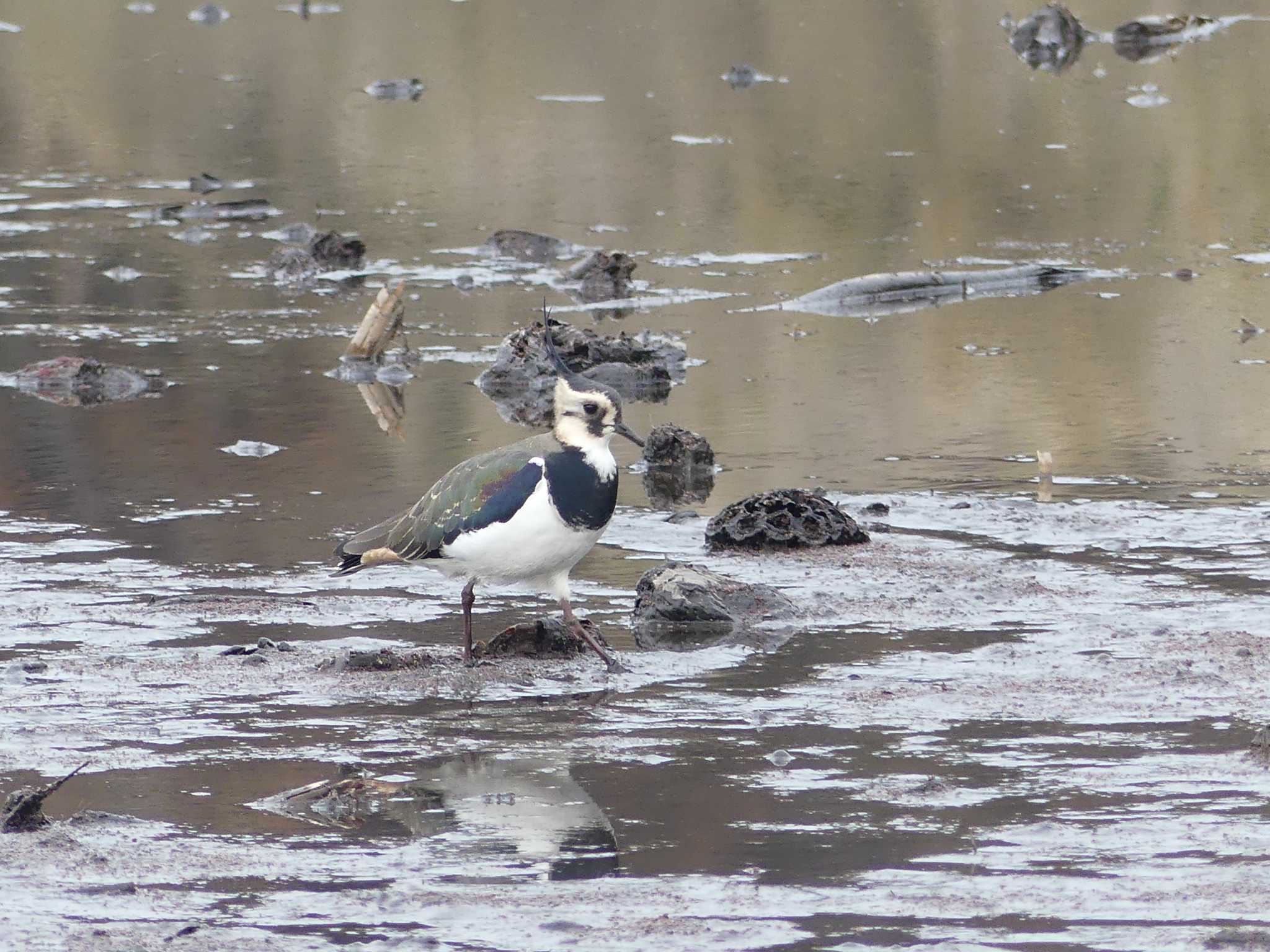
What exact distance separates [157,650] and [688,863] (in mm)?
2942

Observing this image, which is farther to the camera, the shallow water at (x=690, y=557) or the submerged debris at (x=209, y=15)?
the submerged debris at (x=209, y=15)

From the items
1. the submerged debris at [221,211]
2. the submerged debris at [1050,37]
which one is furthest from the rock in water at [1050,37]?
the submerged debris at [221,211]

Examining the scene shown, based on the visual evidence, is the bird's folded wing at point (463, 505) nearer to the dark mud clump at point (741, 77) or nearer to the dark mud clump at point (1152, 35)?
the dark mud clump at point (741, 77)

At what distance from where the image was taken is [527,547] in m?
8.21

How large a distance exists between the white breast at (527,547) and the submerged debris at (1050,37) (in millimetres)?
24466

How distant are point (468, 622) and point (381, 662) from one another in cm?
36

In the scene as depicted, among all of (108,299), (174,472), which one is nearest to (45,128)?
(108,299)

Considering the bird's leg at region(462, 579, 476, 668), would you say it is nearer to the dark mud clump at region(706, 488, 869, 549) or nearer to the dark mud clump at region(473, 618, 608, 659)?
the dark mud clump at region(473, 618, 608, 659)

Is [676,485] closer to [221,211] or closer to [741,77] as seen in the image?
[221,211]

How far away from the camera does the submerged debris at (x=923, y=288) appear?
52.6 feet

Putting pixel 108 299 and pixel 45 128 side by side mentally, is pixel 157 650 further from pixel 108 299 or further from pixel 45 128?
pixel 45 128

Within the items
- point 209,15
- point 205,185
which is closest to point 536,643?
point 205,185

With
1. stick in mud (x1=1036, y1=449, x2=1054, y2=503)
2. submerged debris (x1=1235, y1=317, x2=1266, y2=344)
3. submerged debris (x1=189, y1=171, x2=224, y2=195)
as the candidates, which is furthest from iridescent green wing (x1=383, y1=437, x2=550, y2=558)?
submerged debris (x1=189, y1=171, x2=224, y2=195)

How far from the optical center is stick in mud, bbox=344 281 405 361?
46.9 feet
